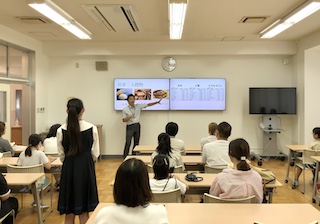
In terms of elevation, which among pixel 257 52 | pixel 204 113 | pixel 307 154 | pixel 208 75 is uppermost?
pixel 257 52

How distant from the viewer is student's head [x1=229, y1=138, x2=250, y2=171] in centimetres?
224

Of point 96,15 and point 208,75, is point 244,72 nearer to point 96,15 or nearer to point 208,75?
point 208,75

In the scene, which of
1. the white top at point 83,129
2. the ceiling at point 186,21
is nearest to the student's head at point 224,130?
the white top at point 83,129

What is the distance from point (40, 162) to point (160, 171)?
2085 mm

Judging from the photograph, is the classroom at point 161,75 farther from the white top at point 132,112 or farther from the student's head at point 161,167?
the student's head at point 161,167

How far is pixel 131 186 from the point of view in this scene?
1.36 metres

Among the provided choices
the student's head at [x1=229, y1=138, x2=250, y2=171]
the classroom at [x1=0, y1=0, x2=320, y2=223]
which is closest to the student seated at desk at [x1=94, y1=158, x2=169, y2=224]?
the student's head at [x1=229, y1=138, x2=250, y2=171]

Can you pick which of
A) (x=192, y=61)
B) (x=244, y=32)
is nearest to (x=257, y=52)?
(x=244, y=32)

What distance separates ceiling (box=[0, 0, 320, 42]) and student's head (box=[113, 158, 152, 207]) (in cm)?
338

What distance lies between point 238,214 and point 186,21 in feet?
13.6

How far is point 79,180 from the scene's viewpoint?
2.66m

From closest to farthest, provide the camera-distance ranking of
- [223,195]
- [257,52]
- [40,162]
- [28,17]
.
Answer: [223,195]
[40,162]
[28,17]
[257,52]

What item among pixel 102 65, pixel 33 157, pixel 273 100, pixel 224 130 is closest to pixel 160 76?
pixel 102 65

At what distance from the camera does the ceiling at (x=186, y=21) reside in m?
4.30
